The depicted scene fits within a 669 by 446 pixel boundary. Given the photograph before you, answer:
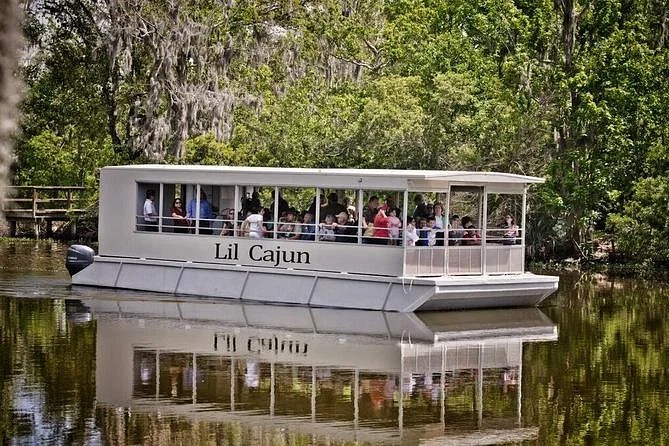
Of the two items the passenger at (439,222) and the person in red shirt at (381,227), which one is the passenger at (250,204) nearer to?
the person in red shirt at (381,227)

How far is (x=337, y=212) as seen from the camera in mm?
23797

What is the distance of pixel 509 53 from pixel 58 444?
30600 millimetres

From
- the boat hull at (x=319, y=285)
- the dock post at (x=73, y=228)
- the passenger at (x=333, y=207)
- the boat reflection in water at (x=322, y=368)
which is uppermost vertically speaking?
the passenger at (x=333, y=207)

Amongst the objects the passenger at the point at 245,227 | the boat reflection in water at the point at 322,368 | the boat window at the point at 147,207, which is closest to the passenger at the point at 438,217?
the boat reflection in water at the point at 322,368

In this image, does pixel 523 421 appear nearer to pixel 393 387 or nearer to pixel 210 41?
pixel 393 387

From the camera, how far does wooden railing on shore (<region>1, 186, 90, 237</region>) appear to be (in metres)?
43.9

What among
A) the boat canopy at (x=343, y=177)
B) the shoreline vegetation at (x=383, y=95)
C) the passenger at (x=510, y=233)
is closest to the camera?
the boat canopy at (x=343, y=177)

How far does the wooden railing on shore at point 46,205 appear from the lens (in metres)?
43.9

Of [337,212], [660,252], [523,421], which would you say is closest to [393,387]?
[523,421]

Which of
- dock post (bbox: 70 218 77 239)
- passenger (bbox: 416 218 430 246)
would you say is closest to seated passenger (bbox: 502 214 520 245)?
passenger (bbox: 416 218 430 246)

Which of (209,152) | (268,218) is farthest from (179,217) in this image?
(209,152)

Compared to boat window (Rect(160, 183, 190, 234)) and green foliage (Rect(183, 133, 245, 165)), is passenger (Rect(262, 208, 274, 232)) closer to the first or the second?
boat window (Rect(160, 183, 190, 234))

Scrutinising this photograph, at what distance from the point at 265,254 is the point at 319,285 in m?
1.44

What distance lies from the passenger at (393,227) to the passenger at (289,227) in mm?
2051
